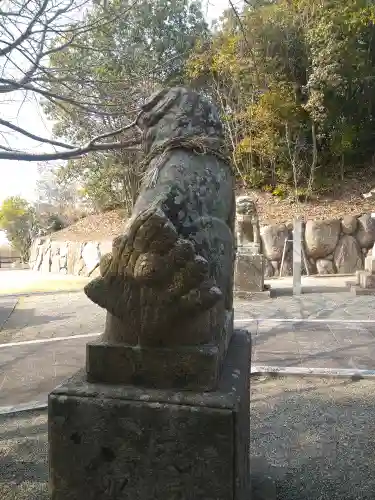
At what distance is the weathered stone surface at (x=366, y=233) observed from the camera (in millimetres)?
12133

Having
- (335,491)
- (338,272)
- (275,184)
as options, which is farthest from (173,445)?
(275,184)

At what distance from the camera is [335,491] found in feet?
7.41

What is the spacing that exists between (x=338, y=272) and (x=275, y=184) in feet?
15.3

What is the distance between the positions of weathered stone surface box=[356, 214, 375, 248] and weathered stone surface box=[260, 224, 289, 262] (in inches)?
77.6

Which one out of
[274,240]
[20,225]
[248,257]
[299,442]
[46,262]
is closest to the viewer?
[299,442]

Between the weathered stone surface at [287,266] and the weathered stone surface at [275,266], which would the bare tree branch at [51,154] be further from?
the weathered stone surface at [275,266]

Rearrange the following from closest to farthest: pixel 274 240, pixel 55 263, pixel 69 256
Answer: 1. pixel 274 240
2. pixel 69 256
3. pixel 55 263

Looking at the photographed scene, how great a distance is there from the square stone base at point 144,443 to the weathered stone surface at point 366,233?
38.3 ft

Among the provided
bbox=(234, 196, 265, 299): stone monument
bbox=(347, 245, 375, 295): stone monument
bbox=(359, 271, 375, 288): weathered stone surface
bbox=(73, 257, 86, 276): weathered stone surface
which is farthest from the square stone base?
bbox=(73, 257, 86, 276): weathered stone surface

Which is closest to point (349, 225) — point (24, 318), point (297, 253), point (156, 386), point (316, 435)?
point (297, 253)

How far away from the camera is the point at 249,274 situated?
8.64 m

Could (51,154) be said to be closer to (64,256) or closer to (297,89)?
(64,256)

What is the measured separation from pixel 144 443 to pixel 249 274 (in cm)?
739

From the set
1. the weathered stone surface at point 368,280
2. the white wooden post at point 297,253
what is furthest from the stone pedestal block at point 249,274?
the weathered stone surface at point 368,280
